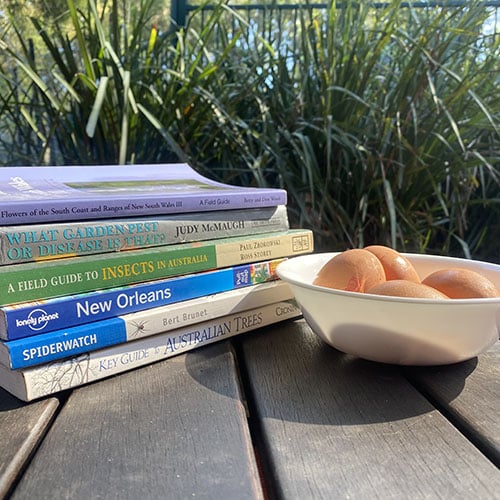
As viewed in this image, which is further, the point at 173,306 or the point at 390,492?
the point at 173,306

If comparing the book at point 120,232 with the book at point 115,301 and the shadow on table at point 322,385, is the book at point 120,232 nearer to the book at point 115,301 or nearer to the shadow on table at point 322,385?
the book at point 115,301

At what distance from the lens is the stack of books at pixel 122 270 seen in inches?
19.3

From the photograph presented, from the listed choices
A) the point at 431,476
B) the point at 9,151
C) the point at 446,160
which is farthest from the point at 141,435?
the point at 9,151

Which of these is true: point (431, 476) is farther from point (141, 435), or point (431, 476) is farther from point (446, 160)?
point (446, 160)

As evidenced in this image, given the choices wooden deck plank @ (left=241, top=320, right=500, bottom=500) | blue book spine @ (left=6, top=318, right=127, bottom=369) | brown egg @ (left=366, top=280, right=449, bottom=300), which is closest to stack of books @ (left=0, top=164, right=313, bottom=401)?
blue book spine @ (left=6, top=318, right=127, bottom=369)

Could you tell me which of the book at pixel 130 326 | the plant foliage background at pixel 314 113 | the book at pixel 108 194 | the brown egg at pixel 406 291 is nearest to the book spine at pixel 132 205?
the book at pixel 108 194

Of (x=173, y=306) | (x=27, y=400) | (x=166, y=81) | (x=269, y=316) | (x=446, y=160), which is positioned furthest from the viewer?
(x=166, y=81)

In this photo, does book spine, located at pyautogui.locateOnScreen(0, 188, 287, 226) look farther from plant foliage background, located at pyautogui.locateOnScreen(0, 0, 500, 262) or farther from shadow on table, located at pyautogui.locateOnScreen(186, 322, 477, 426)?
plant foliage background, located at pyautogui.locateOnScreen(0, 0, 500, 262)

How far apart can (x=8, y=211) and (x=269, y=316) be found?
1.20 feet

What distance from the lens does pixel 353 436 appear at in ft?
1.36

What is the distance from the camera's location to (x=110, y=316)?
543mm

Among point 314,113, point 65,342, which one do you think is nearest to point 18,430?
point 65,342

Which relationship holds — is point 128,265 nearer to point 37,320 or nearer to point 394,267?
point 37,320

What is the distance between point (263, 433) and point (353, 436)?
0.08 meters
